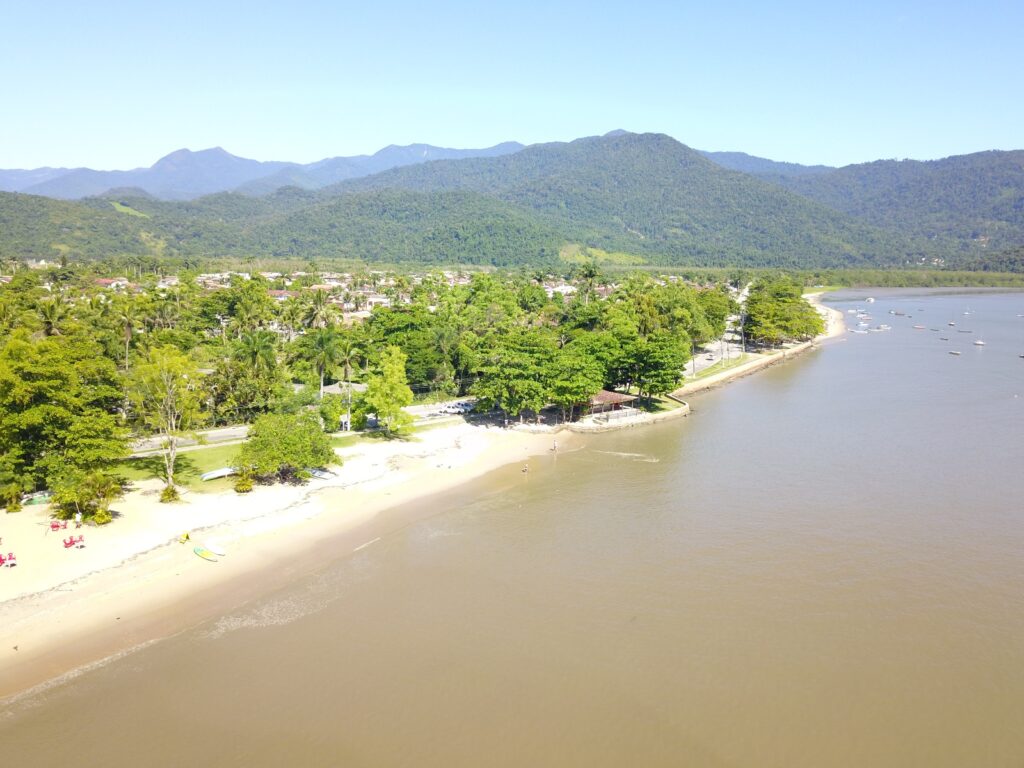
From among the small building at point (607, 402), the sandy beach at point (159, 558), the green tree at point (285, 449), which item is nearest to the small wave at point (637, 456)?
the small building at point (607, 402)

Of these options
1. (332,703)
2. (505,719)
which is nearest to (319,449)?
(332,703)

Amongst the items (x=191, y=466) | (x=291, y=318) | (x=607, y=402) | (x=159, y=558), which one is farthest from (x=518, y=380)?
(x=291, y=318)

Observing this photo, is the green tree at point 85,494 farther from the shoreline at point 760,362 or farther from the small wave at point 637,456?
the shoreline at point 760,362

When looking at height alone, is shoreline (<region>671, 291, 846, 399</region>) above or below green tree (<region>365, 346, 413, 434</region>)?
below

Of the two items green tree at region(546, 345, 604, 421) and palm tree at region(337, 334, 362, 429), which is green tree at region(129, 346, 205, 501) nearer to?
palm tree at region(337, 334, 362, 429)

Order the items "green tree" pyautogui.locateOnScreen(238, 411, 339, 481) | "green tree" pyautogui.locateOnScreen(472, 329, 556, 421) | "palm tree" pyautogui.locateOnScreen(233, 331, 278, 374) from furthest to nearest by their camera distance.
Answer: "palm tree" pyautogui.locateOnScreen(233, 331, 278, 374)
"green tree" pyautogui.locateOnScreen(472, 329, 556, 421)
"green tree" pyautogui.locateOnScreen(238, 411, 339, 481)

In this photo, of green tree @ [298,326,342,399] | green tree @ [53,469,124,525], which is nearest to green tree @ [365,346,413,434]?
green tree @ [298,326,342,399]
